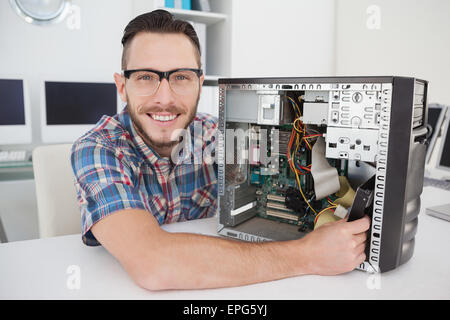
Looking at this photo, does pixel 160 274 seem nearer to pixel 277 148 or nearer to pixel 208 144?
pixel 277 148

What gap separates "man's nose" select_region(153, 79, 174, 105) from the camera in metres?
1.05

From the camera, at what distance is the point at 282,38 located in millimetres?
2535

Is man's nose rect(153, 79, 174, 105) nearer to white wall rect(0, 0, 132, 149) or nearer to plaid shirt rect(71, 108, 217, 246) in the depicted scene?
plaid shirt rect(71, 108, 217, 246)

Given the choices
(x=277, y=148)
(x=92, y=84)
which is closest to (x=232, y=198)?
(x=277, y=148)

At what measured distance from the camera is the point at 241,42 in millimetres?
2375

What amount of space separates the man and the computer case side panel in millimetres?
54

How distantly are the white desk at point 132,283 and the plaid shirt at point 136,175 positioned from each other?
0.09m

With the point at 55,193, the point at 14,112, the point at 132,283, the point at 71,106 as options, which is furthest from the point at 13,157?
the point at 132,283

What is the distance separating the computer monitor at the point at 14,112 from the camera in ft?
6.85

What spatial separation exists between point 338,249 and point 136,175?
1.85 feet

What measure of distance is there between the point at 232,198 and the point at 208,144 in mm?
394

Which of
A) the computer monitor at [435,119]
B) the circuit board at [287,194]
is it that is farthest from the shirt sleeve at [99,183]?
the computer monitor at [435,119]
